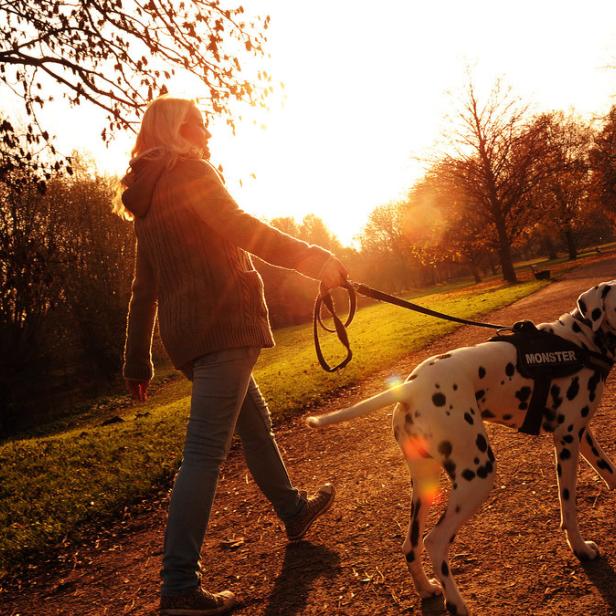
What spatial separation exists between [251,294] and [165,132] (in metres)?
1.08

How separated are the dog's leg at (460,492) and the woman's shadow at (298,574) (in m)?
0.88

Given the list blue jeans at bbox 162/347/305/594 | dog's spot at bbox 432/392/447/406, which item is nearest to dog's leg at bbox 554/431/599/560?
dog's spot at bbox 432/392/447/406

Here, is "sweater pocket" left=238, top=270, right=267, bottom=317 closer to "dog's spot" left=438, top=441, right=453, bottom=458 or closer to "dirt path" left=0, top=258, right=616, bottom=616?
"dog's spot" left=438, top=441, right=453, bottom=458

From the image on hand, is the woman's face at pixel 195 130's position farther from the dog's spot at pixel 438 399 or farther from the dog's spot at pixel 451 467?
the dog's spot at pixel 451 467

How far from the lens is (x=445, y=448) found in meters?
2.73

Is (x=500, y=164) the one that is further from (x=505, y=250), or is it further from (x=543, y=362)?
(x=543, y=362)

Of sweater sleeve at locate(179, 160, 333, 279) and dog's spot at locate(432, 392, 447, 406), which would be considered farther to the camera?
sweater sleeve at locate(179, 160, 333, 279)

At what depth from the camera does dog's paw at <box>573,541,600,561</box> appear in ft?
9.50

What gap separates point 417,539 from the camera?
2885 mm

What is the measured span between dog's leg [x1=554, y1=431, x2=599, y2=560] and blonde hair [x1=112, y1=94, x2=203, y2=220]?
9.09 feet

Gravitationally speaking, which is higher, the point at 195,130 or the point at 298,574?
the point at 195,130

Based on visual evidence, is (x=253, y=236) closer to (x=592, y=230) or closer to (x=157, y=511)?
(x=157, y=511)

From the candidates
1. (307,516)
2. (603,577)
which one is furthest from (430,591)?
(307,516)

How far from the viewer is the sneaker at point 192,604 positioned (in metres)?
2.86
